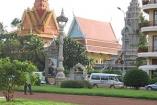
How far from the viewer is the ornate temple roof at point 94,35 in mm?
106438

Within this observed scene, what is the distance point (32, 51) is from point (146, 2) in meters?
26.9

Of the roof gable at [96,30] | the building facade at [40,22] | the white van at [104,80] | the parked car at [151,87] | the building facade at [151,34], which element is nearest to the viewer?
the parked car at [151,87]

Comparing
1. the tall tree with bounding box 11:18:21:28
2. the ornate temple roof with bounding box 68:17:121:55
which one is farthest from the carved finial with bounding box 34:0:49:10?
the ornate temple roof with bounding box 68:17:121:55

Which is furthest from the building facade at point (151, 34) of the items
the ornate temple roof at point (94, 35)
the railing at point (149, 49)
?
the ornate temple roof at point (94, 35)

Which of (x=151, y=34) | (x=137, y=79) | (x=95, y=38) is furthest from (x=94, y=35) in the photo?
(x=137, y=79)

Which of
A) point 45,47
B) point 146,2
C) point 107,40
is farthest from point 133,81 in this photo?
point 107,40

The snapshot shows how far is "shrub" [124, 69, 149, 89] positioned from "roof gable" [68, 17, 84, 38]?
56027 mm

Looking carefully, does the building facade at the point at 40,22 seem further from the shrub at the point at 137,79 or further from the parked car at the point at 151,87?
the parked car at the point at 151,87

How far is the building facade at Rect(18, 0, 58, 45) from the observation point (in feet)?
350

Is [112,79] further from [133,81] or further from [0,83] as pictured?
[0,83]

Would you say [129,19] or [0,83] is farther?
[129,19]

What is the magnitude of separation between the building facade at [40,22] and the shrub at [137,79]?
Answer: 5548 cm

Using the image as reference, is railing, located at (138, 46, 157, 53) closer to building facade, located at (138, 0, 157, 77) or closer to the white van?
building facade, located at (138, 0, 157, 77)

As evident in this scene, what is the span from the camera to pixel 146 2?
6038cm
